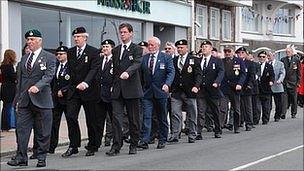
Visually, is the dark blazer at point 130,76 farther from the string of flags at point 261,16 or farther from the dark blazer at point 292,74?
the string of flags at point 261,16

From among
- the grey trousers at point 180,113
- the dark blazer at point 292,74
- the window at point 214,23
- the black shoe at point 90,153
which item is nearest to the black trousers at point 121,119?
the black shoe at point 90,153

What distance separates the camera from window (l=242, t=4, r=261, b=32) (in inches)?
1461

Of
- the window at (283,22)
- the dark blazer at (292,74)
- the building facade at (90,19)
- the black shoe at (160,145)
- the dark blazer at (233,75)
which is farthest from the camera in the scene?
the window at (283,22)

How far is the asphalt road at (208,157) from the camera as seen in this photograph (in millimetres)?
10172

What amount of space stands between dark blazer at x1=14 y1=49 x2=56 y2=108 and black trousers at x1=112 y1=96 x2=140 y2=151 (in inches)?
59.2

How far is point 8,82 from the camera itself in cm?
1530

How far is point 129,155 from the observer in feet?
37.8

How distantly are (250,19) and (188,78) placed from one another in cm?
2569

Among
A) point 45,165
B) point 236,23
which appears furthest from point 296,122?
point 236,23

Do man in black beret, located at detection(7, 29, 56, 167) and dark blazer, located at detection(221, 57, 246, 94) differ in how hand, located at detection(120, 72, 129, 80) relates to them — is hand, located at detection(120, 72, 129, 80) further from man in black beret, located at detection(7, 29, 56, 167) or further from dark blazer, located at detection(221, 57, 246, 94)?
dark blazer, located at detection(221, 57, 246, 94)

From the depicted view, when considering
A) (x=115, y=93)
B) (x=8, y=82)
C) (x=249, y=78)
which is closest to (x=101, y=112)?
(x=115, y=93)

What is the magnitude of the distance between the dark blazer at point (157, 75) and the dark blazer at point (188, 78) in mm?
787

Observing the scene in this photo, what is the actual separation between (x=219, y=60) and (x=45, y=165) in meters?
5.33

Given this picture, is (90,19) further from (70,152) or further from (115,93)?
(70,152)
